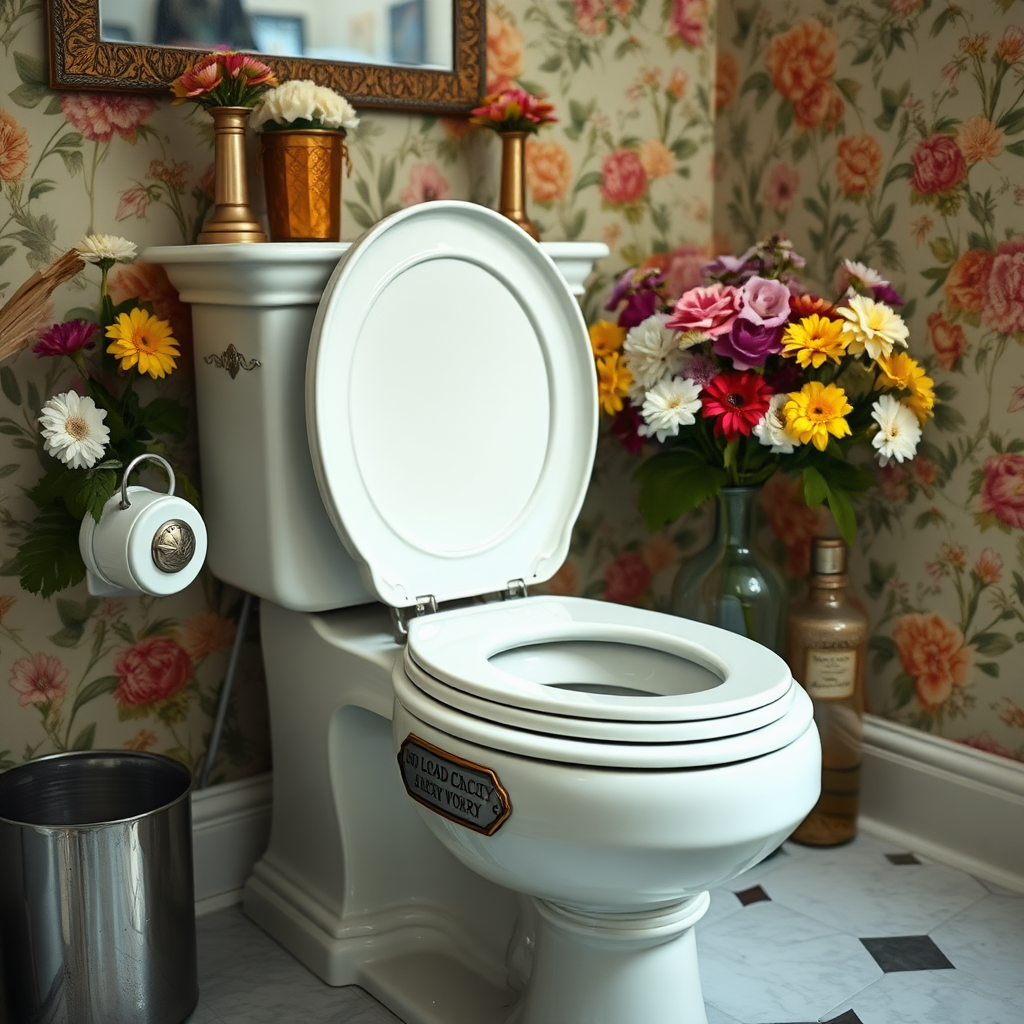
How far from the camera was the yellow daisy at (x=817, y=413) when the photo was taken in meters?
1.64

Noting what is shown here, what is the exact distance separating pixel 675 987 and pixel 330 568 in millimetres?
613

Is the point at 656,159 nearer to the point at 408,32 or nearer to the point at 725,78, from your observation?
the point at 725,78

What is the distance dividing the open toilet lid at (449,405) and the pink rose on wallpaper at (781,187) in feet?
1.95

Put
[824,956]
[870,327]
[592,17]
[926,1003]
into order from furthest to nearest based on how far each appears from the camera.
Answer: [592,17] → [870,327] → [824,956] → [926,1003]

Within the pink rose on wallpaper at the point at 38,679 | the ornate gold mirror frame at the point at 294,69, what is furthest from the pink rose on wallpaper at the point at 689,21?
the pink rose on wallpaper at the point at 38,679

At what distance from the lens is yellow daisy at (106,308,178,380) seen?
143cm

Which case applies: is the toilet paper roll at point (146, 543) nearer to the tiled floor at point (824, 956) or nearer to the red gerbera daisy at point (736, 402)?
the tiled floor at point (824, 956)

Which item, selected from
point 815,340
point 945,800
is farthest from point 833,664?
point 815,340

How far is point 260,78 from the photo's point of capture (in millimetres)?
1445

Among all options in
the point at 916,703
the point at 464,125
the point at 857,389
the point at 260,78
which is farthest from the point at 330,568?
the point at 916,703

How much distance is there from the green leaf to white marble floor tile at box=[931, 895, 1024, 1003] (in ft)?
4.39

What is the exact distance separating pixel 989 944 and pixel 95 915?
1104mm

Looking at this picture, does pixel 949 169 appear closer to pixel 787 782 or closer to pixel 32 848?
pixel 787 782

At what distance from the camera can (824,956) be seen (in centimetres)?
156
